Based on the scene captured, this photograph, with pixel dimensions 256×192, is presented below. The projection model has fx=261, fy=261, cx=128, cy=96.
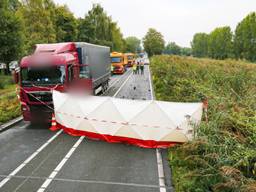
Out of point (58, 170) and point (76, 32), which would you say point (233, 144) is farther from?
point (76, 32)

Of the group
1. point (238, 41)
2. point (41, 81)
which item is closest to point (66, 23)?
point (238, 41)

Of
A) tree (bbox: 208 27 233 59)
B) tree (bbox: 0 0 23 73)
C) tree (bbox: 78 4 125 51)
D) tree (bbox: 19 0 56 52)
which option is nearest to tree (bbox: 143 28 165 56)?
tree (bbox: 208 27 233 59)

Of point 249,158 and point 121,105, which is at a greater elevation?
point 121,105

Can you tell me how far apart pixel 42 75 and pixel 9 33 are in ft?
51.5

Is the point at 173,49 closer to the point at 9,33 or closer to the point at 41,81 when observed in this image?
the point at 9,33

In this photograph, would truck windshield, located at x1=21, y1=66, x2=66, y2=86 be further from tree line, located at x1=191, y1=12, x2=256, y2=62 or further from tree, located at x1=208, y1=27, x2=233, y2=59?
tree, located at x1=208, y1=27, x2=233, y2=59

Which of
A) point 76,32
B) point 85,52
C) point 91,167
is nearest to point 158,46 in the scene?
point 76,32

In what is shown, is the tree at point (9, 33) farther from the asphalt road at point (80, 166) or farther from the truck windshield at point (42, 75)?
the asphalt road at point (80, 166)

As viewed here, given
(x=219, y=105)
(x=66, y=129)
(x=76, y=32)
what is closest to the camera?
(x=219, y=105)

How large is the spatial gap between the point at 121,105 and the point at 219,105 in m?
3.30

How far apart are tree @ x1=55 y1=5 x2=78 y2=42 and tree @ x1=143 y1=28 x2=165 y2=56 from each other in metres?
56.5

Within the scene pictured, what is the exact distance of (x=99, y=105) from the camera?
374 inches

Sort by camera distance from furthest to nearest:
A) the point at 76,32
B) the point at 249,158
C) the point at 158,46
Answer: the point at 158,46 < the point at 76,32 < the point at 249,158

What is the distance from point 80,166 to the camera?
7.54m
